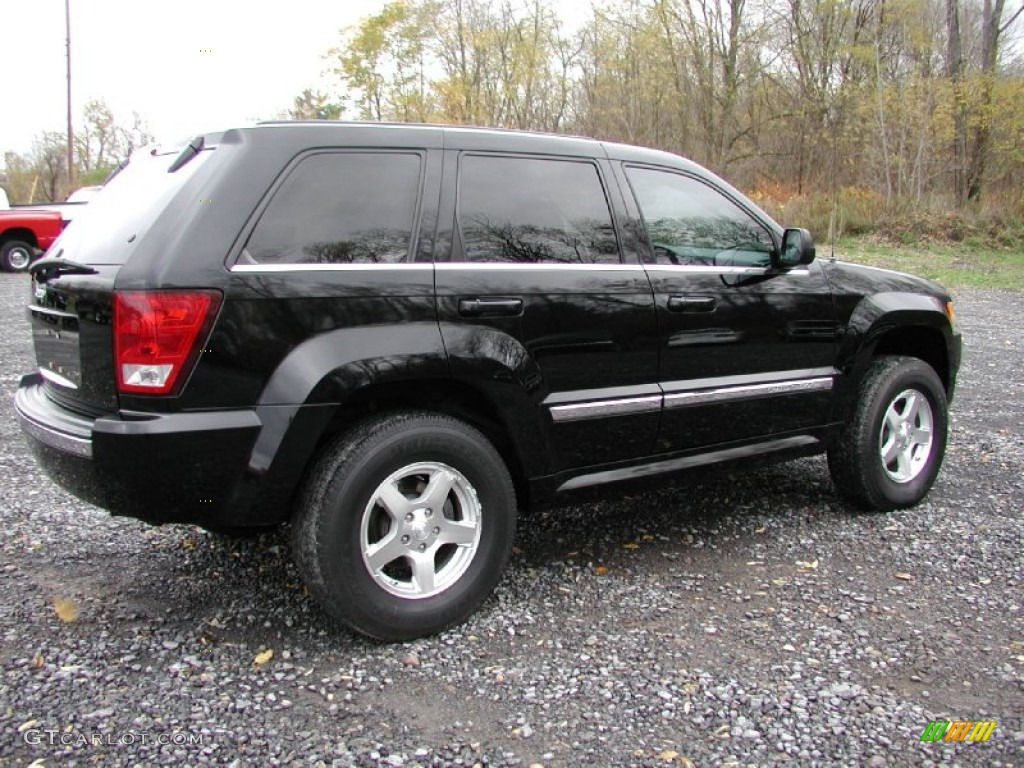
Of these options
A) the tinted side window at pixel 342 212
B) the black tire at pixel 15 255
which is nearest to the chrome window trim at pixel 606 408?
the tinted side window at pixel 342 212

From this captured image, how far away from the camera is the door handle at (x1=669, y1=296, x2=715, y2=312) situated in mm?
3475

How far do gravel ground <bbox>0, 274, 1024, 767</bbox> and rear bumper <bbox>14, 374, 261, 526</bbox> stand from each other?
55cm

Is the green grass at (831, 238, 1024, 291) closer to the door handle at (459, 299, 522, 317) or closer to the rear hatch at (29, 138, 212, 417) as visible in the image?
the door handle at (459, 299, 522, 317)

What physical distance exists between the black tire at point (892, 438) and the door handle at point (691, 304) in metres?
1.17

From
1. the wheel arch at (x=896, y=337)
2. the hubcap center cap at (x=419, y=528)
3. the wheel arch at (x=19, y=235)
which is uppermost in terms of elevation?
the wheel arch at (x=19, y=235)

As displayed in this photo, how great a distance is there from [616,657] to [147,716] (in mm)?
1484

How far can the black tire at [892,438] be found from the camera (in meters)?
4.19

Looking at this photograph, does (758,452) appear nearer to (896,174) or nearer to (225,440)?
(225,440)

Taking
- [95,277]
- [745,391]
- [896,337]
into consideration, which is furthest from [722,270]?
[95,277]

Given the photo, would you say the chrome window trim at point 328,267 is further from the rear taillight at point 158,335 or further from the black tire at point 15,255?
the black tire at point 15,255

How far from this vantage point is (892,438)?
4.34 metres

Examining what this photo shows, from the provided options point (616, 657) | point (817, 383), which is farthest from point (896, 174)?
point (616, 657)

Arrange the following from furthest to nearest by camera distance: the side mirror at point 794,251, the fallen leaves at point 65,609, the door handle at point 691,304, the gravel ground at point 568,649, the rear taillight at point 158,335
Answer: the side mirror at point 794,251
the door handle at point 691,304
the fallen leaves at point 65,609
the rear taillight at point 158,335
the gravel ground at point 568,649

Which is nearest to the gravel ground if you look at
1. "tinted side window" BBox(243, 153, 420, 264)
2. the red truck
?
"tinted side window" BBox(243, 153, 420, 264)
